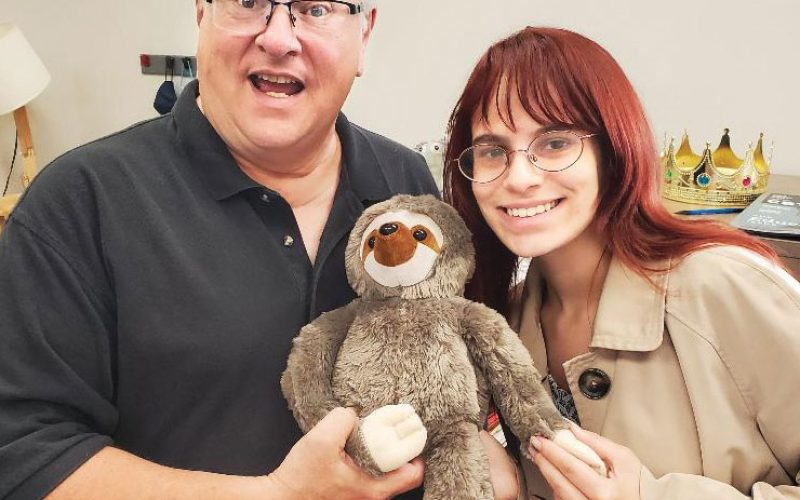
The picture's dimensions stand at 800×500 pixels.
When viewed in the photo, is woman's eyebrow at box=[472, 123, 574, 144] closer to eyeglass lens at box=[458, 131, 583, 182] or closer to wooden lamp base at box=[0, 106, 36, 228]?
eyeglass lens at box=[458, 131, 583, 182]

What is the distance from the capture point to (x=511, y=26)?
2.24 m

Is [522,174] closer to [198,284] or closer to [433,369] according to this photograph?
[433,369]

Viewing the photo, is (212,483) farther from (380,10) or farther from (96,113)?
(96,113)

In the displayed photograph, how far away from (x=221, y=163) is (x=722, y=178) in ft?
4.07

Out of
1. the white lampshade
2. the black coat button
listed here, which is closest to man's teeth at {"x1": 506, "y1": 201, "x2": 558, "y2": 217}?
the black coat button

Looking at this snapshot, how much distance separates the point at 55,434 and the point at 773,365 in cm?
97

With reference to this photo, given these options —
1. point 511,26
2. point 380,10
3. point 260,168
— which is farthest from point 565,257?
point 380,10

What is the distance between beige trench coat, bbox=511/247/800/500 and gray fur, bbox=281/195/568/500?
0.54ft

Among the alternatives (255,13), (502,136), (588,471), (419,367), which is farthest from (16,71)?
(588,471)

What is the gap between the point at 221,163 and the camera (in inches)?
39.8

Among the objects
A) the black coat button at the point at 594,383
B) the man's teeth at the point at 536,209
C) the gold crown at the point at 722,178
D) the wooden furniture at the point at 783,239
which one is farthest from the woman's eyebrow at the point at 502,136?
the gold crown at the point at 722,178

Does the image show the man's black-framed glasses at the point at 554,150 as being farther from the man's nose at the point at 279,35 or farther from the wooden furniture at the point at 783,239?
the wooden furniture at the point at 783,239

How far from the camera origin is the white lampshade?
2752mm

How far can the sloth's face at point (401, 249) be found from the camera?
86 centimetres
